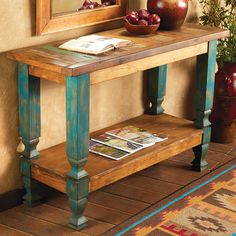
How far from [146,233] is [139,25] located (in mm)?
1119

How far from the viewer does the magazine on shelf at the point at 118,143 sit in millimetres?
3468

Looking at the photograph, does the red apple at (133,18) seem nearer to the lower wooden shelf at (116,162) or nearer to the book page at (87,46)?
the book page at (87,46)

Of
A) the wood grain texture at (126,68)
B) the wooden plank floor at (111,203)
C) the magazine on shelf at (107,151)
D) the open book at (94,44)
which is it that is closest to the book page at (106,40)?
the open book at (94,44)

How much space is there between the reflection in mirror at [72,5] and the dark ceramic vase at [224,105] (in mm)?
1094

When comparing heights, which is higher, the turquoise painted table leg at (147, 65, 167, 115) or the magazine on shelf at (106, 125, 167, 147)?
the turquoise painted table leg at (147, 65, 167, 115)

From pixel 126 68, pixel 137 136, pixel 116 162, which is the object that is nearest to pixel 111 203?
pixel 116 162

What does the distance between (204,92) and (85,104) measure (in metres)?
1.04

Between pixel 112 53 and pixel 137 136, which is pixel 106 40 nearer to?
pixel 112 53

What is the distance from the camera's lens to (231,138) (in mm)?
4375

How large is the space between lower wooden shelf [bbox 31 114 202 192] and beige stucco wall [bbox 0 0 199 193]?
0.09 metres

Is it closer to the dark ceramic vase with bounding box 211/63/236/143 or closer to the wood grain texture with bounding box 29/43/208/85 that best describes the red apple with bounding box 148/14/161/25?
the wood grain texture with bounding box 29/43/208/85

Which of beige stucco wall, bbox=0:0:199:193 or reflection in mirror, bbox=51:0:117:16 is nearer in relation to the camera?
beige stucco wall, bbox=0:0:199:193

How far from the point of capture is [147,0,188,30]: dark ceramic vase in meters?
3.50

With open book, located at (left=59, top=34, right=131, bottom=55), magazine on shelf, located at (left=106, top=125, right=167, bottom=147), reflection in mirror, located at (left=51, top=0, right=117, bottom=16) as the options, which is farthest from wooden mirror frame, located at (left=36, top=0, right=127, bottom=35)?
magazine on shelf, located at (left=106, top=125, right=167, bottom=147)
